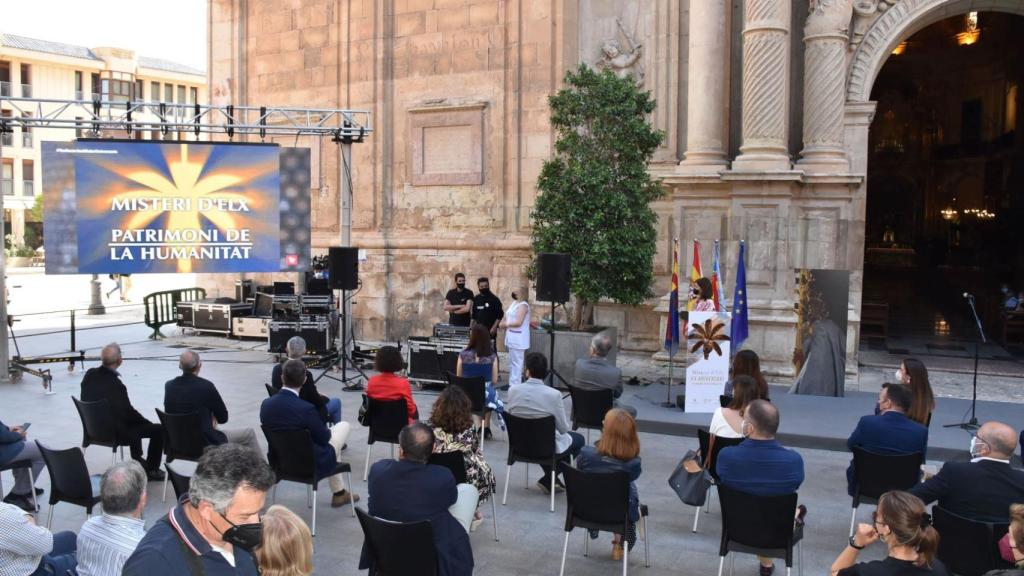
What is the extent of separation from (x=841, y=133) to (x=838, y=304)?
3.32m

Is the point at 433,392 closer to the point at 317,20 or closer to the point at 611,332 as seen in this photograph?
the point at 611,332

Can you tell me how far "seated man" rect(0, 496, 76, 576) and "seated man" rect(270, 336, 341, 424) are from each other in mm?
2895

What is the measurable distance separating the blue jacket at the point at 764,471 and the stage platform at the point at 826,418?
4041 mm

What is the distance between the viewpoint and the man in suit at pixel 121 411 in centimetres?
739

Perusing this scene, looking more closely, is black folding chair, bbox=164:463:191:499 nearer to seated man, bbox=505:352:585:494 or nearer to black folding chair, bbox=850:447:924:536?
seated man, bbox=505:352:585:494

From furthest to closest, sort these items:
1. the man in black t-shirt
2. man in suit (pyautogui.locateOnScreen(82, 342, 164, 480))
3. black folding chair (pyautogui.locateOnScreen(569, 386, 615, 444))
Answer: the man in black t-shirt
black folding chair (pyautogui.locateOnScreen(569, 386, 615, 444))
man in suit (pyautogui.locateOnScreen(82, 342, 164, 480))

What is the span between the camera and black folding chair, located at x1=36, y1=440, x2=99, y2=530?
5.67 meters

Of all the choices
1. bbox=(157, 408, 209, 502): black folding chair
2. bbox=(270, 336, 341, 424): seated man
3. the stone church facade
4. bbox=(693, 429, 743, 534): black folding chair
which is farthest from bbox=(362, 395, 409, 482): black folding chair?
the stone church facade

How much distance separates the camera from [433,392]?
11.9m

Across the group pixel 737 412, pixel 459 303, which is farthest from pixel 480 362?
pixel 459 303

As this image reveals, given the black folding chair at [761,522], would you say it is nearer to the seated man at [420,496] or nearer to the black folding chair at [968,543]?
the black folding chair at [968,543]

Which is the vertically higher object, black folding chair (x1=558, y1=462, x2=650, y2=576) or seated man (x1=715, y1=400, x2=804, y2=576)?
seated man (x1=715, y1=400, x2=804, y2=576)

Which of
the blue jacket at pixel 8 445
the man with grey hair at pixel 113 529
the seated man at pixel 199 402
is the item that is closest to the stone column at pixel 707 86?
the seated man at pixel 199 402

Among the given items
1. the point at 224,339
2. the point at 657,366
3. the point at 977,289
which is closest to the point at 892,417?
the point at 657,366
